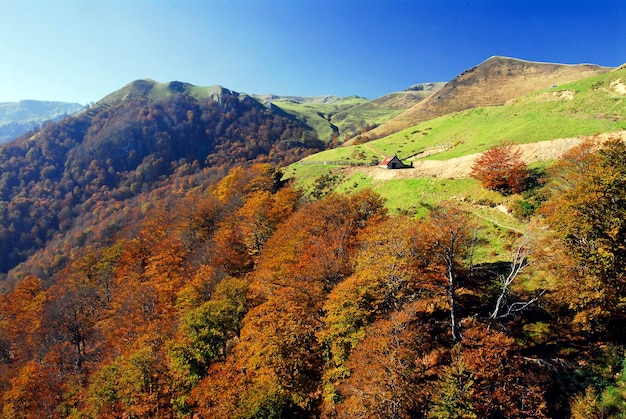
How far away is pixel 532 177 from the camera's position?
4362 cm

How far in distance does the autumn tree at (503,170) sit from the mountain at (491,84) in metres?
108

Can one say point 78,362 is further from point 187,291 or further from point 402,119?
point 402,119

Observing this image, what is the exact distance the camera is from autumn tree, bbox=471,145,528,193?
141ft

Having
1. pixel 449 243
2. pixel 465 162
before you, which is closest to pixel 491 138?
pixel 465 162

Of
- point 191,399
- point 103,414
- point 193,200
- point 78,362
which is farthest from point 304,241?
point 193,200

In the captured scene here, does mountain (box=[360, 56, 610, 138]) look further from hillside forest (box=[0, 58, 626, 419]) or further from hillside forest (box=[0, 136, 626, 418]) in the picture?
hillside forest (box=[0, 136, 626, 418])

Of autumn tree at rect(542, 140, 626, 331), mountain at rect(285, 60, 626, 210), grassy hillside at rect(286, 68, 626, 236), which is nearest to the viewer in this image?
autumn tree at rect(542, 140, 626, 331)

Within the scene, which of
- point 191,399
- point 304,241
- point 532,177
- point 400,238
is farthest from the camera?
point 304,241

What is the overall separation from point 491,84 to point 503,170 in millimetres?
159136

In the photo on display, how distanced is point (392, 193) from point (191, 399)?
4339 centimetres

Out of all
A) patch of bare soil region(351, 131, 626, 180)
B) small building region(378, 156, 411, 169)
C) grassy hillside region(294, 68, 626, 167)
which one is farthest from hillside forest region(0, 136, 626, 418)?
small building region(378, 156, 411, 169)

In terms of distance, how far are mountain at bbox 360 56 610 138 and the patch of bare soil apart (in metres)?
91.1

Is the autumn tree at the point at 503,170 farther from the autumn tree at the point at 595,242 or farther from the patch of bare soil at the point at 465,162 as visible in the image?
the autumn tree at the point at 595,242

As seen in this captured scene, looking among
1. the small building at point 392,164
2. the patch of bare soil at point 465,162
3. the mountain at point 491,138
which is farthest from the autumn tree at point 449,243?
the small building at point 392,164
